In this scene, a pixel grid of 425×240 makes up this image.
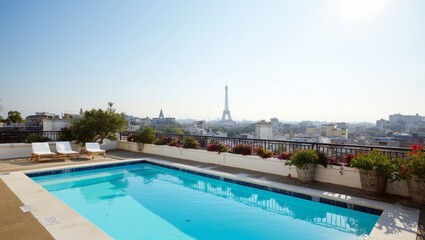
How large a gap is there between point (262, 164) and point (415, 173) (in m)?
3.90

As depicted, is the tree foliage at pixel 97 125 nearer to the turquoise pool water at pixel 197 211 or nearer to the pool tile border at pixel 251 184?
the pool tile border at pixel 251 184

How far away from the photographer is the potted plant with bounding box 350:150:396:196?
514 centimetres

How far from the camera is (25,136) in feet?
37.7

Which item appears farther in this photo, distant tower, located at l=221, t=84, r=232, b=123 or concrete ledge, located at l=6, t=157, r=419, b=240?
distant tower, located at l=221, t=84, r=232, b=123

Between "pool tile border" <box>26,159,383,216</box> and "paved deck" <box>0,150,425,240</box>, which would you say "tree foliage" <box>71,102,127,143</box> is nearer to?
"paved deck" <box>0,150,425,240</box>

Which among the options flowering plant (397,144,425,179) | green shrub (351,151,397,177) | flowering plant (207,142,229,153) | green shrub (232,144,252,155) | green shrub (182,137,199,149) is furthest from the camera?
green shrub (182,137,199,149)

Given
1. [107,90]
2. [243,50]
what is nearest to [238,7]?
[243,50]

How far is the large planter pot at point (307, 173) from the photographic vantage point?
20.9 feet

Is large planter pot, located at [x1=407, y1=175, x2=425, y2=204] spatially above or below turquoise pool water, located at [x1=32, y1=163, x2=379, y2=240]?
above

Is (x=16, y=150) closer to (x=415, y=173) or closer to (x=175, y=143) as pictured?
(x=175, y=143)

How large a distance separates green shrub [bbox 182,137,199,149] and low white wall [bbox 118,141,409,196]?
0.20 meters

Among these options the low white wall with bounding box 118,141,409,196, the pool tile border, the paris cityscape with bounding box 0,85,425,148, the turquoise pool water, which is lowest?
the turquoise pool water

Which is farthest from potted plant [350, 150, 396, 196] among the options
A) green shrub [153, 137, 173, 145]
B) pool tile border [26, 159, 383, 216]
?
green shrub [153, 137, 173, 145]

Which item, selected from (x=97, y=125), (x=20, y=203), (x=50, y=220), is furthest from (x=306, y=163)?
(x=97, y=125)
